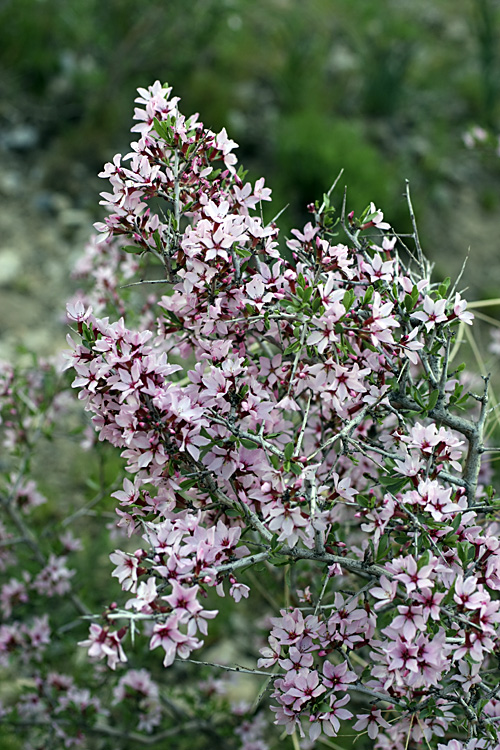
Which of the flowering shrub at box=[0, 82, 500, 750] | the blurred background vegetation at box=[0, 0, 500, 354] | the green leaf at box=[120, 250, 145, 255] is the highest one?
the blurred background vegetation at box=[0, 0, 500, 354]

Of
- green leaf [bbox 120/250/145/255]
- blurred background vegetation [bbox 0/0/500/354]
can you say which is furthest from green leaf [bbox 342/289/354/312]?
blurred background vegetation [bbox 0/0/500/354]

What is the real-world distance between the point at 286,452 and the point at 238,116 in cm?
607

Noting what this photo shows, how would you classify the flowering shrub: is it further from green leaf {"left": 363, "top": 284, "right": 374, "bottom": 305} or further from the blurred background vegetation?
the blurred background vegetation

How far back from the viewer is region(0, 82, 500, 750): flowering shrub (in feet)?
4.64

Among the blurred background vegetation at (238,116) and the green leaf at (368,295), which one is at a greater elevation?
the blurred background vegetation at (238,116)

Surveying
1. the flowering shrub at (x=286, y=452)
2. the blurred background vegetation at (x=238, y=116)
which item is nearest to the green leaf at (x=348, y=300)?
the flowering shrub at (x=286, y=452)

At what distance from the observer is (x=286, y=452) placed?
1.46 m

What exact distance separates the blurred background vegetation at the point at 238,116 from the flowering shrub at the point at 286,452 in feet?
11.8

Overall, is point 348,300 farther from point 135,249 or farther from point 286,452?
point 135,249

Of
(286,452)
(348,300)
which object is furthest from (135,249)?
(286,452)

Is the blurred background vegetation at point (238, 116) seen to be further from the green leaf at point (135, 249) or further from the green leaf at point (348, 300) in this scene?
the green leaf at point (348, 300)

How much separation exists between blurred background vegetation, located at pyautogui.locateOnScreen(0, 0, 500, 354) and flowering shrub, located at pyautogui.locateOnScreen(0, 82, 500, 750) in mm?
3608

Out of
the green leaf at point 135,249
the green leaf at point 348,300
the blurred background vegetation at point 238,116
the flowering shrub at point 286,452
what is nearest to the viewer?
the flowering shrub at point 286,452

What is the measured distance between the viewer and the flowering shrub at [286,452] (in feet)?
4.64
